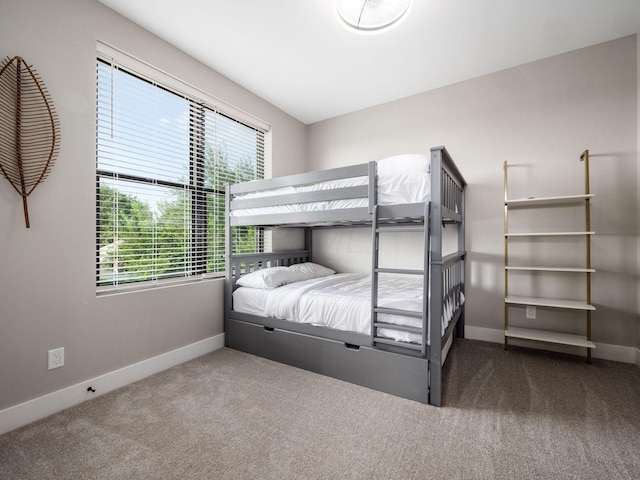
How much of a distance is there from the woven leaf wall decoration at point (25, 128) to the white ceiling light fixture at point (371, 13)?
6.02 feet

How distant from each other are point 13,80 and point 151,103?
828 mm

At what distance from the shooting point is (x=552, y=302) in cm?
245

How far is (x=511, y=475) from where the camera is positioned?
4.16ft

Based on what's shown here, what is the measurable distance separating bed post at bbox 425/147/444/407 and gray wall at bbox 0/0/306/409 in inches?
77.2

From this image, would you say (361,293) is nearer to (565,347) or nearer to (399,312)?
(399,312)

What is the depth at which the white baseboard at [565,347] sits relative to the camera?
239 cm

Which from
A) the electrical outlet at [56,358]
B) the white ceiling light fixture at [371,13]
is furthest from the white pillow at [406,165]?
the electrical outlet at [56,358]

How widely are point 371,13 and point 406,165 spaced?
3.14ft

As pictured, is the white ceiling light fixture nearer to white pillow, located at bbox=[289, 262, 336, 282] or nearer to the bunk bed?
the bunk bed

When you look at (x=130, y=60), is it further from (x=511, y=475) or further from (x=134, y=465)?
(x=511, y=475)

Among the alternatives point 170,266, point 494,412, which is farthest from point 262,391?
point 494,412

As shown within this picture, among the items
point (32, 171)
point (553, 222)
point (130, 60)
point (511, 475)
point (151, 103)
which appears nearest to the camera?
point (511, 475)

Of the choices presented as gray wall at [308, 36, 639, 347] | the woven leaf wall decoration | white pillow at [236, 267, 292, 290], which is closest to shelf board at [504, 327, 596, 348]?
gray wall at [308, 36, 639, 347]

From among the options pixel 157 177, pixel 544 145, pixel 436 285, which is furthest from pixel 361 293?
pixel 544 145
